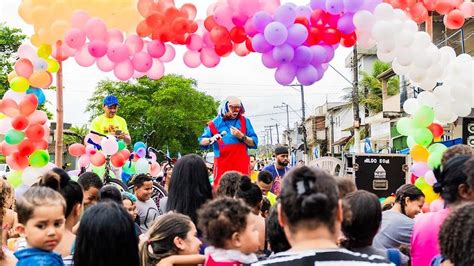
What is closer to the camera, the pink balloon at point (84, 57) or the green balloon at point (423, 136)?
the green balloon at point (423, 136)

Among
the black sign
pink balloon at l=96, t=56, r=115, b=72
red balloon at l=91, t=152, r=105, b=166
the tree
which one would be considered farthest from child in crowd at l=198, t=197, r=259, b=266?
the tree

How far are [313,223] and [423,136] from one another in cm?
510

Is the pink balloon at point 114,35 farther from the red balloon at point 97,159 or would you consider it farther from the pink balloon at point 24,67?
the red balloon at point 97,159

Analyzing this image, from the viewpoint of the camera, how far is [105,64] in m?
7.53

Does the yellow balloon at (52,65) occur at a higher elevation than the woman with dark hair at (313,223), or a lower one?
higher

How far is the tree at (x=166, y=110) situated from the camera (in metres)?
49.2

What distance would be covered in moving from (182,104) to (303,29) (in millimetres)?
44499

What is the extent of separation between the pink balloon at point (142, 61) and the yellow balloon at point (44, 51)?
3.21 ft

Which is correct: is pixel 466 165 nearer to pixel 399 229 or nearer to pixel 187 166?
pixel 399 229

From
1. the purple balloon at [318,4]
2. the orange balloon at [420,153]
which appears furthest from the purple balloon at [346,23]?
the orange balloon at [420,153]

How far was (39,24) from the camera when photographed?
732 centimetres

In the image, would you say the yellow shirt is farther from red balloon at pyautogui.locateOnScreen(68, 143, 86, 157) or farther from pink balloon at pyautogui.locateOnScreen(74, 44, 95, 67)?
pink balloon at pyautogui.locateOnScreen(74, 44, 95, 67)

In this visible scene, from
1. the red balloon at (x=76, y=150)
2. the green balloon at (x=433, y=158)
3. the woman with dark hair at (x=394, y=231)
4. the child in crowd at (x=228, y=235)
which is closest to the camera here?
the child in crowd at (x=228, y=235)

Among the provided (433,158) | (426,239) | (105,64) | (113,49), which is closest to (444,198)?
(426,239)
